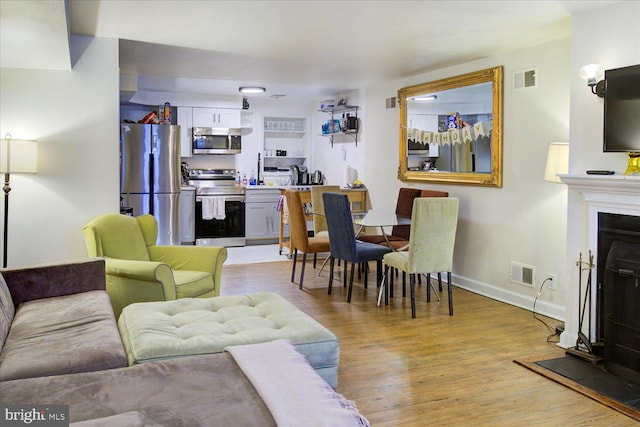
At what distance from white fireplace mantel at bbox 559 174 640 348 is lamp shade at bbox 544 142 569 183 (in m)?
0.51

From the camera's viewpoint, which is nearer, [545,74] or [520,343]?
[520,343]

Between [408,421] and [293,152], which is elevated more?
[293,152]

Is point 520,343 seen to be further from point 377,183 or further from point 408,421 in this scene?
point 377,183

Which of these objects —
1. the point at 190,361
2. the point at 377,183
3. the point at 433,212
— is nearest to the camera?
the point at 190,361

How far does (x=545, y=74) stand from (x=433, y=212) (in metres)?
1.52

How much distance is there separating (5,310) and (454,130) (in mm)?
4426

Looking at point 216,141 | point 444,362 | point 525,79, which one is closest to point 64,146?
point 444,362

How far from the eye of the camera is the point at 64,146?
4410 mm

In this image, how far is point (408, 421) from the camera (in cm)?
265

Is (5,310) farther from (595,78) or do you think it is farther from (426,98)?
(426,98)

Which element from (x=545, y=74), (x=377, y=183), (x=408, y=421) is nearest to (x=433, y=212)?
(x=545, y=74)

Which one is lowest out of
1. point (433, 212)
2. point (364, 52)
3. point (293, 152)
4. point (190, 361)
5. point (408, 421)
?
point (408, 421)

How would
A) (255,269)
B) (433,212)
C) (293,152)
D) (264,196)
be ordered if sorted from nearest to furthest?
(433,212), (255,269), (264,196), (293,152)

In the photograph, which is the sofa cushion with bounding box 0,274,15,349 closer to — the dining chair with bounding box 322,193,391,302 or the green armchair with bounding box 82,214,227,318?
the green armchair with bounding box 82,214,227,318
